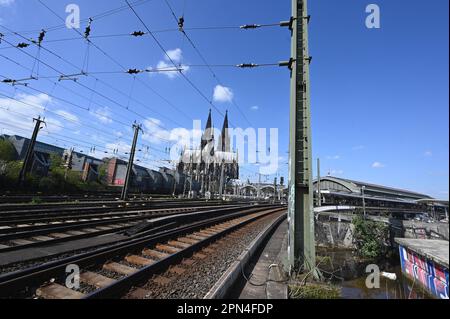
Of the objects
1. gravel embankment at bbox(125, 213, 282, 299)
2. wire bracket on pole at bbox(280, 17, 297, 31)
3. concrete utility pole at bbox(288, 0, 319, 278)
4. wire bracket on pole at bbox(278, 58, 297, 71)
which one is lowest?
gravel embankment at bbox(125, 213, 282, 299)

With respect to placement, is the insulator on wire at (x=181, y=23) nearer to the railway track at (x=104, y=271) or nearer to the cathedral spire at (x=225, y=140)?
the railway track at (x=104, y=271)

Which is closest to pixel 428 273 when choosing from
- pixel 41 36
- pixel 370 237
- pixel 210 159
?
pixel 370 237

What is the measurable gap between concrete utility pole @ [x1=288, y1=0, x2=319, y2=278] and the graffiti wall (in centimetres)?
227

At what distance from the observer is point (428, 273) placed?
16.8 ft

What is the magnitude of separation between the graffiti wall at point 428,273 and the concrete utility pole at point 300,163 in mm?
2269

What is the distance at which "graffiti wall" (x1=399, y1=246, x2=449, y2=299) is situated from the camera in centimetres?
454

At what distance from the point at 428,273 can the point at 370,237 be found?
34.4ft

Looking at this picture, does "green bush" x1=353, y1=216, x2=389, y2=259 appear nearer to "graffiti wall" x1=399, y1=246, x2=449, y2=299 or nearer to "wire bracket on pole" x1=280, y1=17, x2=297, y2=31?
"graffiti wall" x1=399, y1=246, x2=449, y2=299

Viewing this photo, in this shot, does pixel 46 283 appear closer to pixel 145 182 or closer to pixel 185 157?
pixel 145 182

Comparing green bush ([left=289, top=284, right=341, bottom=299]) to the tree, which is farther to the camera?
the tree

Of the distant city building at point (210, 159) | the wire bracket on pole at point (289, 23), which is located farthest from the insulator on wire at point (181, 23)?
the distant city building at point (210, 159)

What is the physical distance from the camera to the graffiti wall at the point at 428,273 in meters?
4.54

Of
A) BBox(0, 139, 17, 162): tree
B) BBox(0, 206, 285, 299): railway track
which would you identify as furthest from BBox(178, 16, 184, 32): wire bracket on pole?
BBox(0, 139, 17, 162): tree
